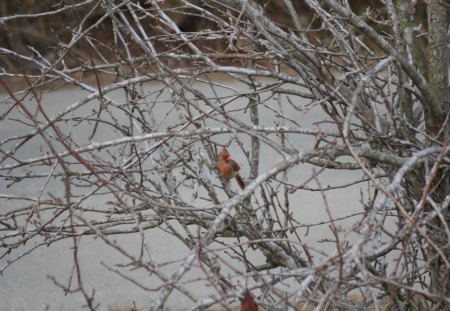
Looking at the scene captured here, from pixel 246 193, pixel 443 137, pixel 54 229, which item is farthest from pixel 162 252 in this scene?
pixel 246 193

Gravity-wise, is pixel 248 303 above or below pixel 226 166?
below

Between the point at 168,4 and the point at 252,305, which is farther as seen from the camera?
the point at 168,4

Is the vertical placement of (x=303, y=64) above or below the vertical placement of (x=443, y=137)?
above

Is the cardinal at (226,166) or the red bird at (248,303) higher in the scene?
the cardinal at (226,166)

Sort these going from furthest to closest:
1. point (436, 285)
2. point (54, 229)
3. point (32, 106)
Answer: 1. point (32, 106)
2. point (54, 229)
3. point (436, 285)

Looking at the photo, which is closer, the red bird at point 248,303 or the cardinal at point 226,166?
the red bird at point 248,303

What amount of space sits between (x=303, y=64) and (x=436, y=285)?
105 cm

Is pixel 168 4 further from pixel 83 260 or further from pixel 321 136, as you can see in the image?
pixel 321 136

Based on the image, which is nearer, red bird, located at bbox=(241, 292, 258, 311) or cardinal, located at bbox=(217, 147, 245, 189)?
red bird, located at bbox=(241, 292, 258, 311)

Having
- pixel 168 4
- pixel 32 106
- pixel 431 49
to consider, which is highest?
pixel 168 4

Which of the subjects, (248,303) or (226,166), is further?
(226,166)

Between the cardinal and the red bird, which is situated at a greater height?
the cardinal

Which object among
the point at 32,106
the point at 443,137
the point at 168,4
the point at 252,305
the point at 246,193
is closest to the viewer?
the point at 252,305

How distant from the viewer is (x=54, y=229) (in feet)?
11.9
